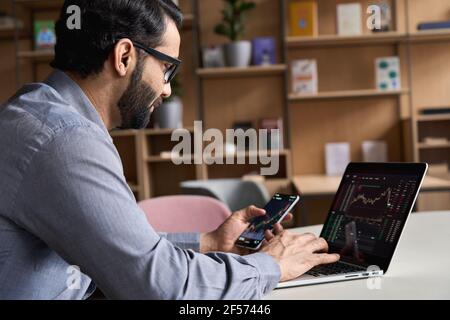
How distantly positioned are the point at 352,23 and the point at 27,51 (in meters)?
2.64

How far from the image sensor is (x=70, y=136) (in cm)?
90

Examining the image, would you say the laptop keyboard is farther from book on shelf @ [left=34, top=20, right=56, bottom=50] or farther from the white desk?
book on shelf @ [left=34, top=20, right=56, bottom=50]

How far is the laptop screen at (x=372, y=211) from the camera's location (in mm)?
1141

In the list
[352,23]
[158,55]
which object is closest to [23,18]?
[352,23]

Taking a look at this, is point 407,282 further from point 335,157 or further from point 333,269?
point 335,157

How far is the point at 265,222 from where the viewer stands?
4.43 feet

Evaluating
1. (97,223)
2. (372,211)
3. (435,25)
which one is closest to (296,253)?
(372,211)

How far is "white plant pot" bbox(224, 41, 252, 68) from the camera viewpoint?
4.15 meters

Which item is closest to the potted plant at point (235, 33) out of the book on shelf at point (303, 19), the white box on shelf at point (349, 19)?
the book on shelf at point (303, 19)

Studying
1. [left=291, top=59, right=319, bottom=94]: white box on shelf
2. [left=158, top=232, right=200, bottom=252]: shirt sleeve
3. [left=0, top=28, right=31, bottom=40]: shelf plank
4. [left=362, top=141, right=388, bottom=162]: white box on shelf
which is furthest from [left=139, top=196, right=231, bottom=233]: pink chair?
[left=0, top=28, right=31, bottom=40]: shelf plank

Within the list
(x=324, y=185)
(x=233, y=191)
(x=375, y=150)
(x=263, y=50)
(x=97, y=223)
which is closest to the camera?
(x=97, y=223)

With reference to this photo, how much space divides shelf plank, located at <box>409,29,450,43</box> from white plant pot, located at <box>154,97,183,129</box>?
181 centimetres

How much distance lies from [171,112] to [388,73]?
1.67 m

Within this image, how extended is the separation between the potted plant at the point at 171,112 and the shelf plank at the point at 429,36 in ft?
5.87
